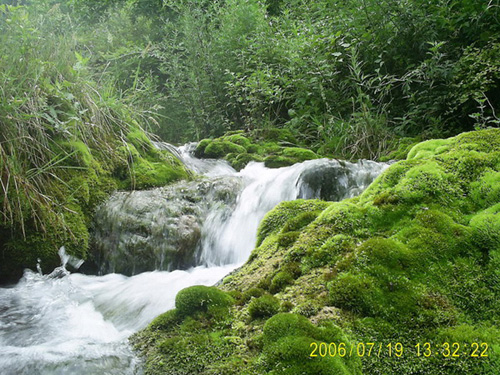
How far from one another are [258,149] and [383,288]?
5442mm

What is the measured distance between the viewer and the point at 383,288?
188 centimetres

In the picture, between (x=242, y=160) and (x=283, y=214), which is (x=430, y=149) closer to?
(x=283, y=214)

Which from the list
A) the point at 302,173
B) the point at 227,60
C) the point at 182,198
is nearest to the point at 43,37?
the point at 182,198

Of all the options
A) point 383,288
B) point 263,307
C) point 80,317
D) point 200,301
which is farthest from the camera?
point 80,317

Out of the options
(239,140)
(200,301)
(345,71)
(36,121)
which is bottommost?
(200,301)

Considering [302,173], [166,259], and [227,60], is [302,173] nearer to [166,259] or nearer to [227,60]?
[166,259]

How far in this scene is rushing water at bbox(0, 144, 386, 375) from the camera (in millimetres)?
2318

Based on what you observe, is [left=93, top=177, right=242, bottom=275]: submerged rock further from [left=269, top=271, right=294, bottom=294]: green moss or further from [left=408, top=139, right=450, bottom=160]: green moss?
[left=408, top=139, right=450, bottom=160]: green moss

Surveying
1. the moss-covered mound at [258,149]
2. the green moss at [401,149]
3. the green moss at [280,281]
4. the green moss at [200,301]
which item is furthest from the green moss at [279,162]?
the green moss at [200,301]

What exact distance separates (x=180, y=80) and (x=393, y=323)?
A: 8861mm

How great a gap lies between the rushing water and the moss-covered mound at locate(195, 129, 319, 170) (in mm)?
385

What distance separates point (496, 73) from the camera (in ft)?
15.8

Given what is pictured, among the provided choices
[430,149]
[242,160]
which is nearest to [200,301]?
[430,149]
